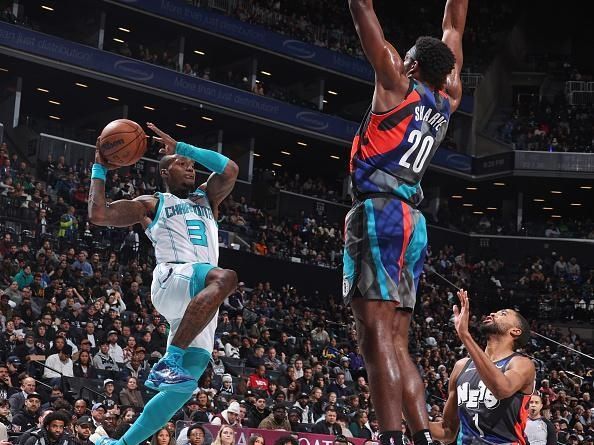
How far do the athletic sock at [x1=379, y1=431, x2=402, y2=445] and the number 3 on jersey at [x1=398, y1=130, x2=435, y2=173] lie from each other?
1557 mm

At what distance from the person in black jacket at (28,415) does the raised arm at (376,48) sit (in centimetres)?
A: 916

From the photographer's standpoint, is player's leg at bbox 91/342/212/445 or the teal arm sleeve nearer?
player's leg at bbox 91/342/212/445

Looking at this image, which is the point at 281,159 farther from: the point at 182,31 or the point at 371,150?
the point at 371,150

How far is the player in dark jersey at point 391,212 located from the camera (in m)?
5.10

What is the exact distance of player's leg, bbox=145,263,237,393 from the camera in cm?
676

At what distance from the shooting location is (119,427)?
11.9m

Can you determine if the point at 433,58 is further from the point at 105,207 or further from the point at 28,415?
the point at 28,415

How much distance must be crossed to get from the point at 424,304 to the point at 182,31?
13.9 meters

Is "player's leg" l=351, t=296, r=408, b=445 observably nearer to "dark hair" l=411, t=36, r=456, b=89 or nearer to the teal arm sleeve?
"dark hair" l=411, t=36, r=456, b=89

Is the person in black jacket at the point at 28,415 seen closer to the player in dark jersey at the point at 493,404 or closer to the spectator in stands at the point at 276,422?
the spectator in stands at the point at 276,422

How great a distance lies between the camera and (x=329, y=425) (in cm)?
1620

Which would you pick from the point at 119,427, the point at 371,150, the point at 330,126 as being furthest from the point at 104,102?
the point at 371,150

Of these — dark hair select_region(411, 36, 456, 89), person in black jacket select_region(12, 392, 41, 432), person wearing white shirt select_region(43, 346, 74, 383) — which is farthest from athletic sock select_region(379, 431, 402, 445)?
person wearing white shirt select_region(43, 346, 74, 383)

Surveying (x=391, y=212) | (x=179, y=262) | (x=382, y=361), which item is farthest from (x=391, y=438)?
(x=179, y=262)
